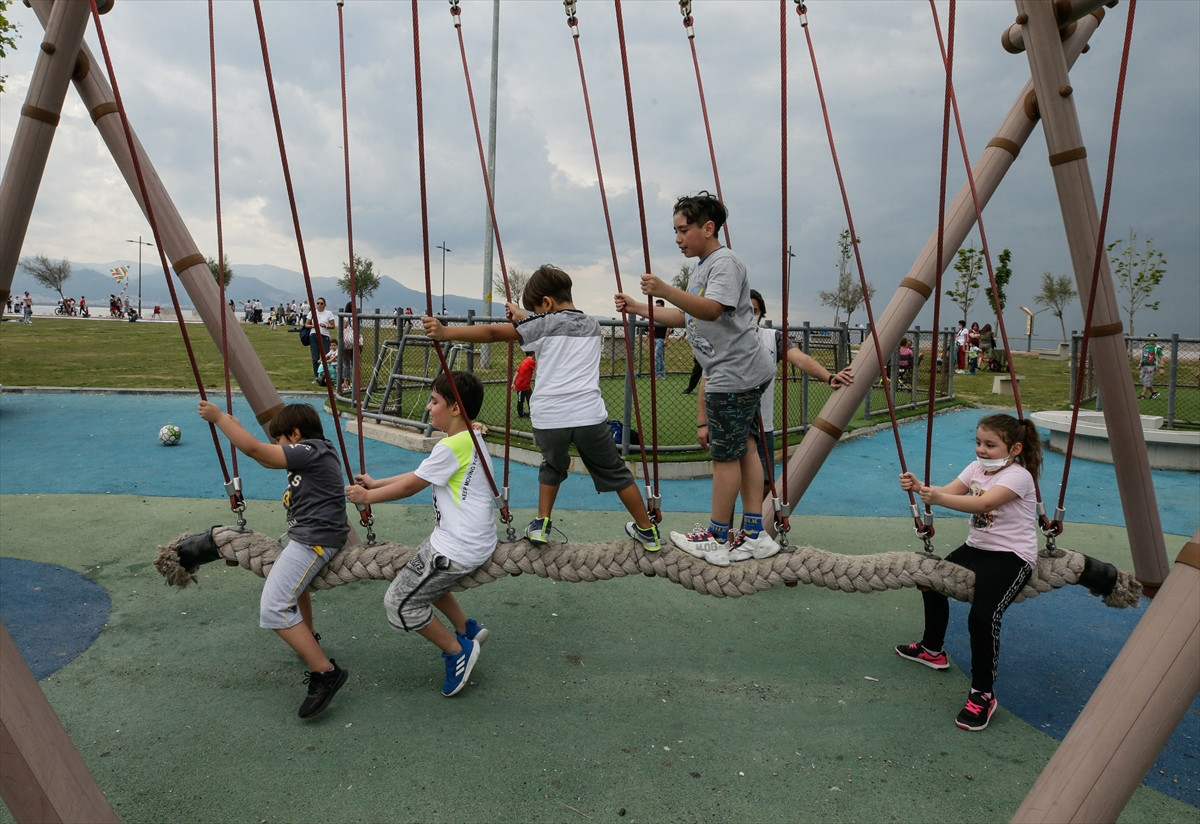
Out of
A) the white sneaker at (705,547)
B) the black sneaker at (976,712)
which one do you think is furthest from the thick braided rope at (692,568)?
the black sneaker at (976,712)

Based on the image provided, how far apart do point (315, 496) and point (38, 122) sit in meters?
1.94

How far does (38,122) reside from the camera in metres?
3.21

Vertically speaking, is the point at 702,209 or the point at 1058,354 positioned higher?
the point at 702,209

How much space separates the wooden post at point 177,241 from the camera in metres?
3.44

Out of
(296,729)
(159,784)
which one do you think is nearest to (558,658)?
(296,729)

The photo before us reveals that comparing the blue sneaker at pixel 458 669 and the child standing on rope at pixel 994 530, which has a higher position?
the child standing on rope at pixel 994 530

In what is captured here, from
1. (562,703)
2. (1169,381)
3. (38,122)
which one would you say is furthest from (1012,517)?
(1169,381)

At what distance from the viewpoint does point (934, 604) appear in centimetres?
360

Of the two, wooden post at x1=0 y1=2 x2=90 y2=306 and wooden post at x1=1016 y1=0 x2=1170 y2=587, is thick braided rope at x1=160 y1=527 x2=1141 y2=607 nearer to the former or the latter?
wooden post at x1=1016 y1=0 x2=1170 y2=587

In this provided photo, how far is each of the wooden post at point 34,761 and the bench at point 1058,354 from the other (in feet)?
111

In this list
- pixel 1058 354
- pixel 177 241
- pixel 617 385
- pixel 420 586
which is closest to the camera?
pixel 420 586

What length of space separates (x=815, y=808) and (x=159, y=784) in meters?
2.19

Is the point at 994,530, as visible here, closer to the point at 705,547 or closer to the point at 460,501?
the point at 705,547

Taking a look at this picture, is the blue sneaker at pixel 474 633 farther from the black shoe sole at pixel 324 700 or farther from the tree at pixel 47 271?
the tree at pixel 47 271
